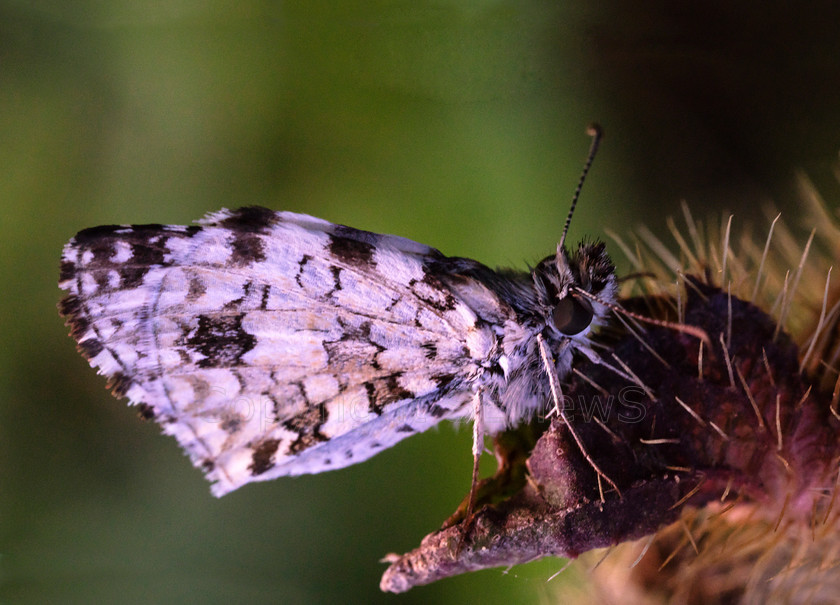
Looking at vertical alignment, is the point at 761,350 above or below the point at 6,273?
below

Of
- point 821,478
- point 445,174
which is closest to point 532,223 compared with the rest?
point 445,174

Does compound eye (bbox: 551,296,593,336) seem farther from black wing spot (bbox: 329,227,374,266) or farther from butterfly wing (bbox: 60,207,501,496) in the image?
black wing spot (bbox: 329,227,374,266)

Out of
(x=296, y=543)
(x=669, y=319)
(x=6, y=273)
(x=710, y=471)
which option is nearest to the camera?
(x=710, y=471)

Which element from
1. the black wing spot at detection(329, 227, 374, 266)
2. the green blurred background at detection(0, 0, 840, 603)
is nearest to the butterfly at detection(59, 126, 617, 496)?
the black wing spot at detection(329, 227, 374, 266)

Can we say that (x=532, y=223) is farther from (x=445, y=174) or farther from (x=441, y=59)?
(x=441, y=59)

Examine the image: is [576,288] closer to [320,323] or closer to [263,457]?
[320,323]

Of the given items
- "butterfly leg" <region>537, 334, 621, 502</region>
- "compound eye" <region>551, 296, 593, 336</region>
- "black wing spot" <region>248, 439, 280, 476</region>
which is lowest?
"butterfly leg" <region>537, 334, 621, 502</region>
